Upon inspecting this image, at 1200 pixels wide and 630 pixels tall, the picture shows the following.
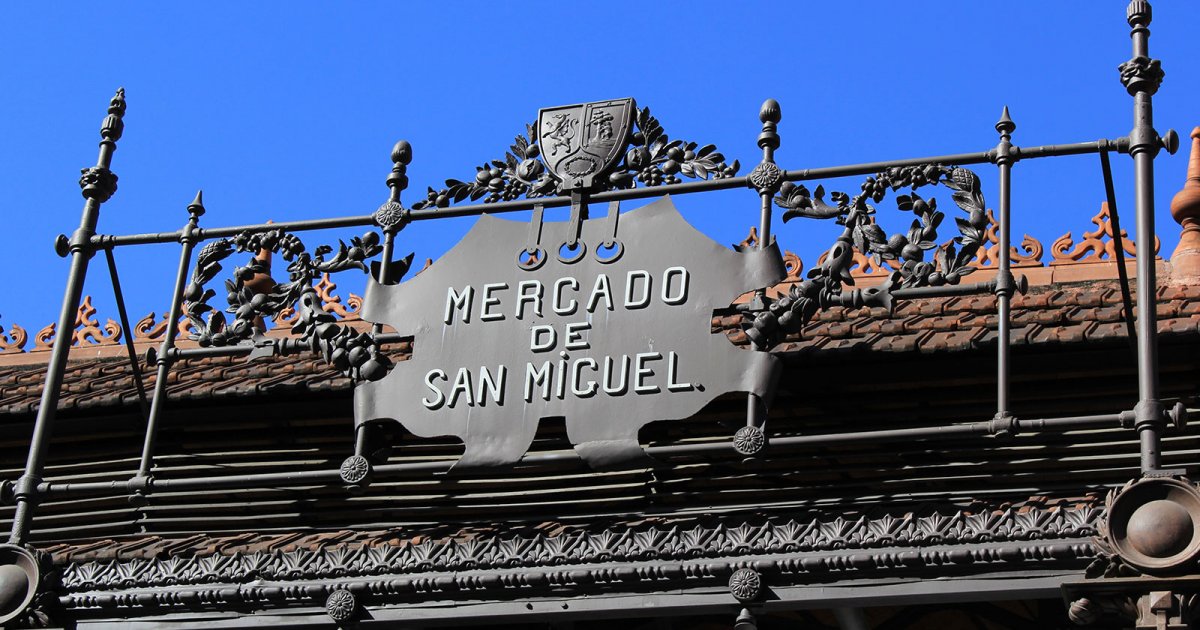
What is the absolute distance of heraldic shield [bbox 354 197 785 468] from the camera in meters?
8.84

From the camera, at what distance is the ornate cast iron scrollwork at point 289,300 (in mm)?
9430

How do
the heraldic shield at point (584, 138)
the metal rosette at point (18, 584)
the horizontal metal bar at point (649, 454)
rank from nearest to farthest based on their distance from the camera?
1. the horizontal metal bar at point (649, 454)
2. the metal rosette at point (18, 584)
3. the heraldic shield at point (584, 138)

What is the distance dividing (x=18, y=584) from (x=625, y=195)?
341 cm

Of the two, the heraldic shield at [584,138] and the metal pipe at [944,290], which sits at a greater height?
the heraldic shield at [584,138]

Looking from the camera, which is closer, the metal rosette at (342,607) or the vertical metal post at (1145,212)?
the vertical metal post at (1145,212)

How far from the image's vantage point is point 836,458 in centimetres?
907

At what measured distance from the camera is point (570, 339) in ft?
30.1

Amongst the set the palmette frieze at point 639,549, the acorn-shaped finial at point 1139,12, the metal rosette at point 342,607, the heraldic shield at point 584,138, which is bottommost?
the metal rosette at point 342,607

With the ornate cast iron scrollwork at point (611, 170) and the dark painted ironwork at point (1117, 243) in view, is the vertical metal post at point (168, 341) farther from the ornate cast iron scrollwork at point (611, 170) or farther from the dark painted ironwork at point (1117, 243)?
the dark painted ironwork at point (1117, 243)

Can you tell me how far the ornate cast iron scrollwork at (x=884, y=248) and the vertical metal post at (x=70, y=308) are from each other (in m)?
3.47

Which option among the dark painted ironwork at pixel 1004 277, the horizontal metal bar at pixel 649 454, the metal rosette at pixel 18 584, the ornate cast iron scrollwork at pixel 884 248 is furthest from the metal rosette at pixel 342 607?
the dark painted ironwork at pixel 1004 277

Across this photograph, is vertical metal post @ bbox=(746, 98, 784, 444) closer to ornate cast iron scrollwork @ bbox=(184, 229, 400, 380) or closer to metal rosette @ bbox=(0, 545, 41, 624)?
ornate cast iron scrollwork @ bbox=(184, 229, 400, 380)

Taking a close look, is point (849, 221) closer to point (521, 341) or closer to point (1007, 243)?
point (1007, 243)

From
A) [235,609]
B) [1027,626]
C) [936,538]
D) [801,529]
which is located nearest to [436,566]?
[235,609]
